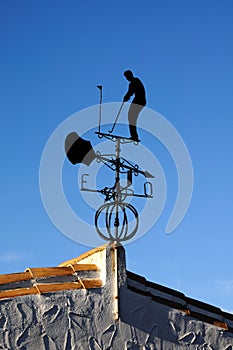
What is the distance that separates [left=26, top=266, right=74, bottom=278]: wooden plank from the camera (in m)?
8.80

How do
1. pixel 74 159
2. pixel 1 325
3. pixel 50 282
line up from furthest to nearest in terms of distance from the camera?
pixel 74 159
pixel 50 282
pixel 1 325

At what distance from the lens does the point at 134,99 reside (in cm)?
989

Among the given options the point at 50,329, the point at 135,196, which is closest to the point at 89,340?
the point at 50,329

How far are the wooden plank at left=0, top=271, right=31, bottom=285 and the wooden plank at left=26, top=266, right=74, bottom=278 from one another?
0.08m

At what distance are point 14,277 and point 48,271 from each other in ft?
1.47

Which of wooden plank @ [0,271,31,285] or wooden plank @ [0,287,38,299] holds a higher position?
wooden plank @ [0,271,31,285]

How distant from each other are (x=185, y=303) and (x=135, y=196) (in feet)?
5.09

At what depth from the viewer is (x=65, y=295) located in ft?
28.7

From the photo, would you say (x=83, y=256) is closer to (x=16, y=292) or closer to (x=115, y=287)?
(x=115, y=287)

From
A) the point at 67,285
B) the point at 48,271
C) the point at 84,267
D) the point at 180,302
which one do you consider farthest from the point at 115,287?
the point at 180,302

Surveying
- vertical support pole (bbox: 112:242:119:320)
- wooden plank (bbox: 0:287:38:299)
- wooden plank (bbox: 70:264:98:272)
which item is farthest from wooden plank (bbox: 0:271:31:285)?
vertical support pole (bbox: 112:242:119:320)

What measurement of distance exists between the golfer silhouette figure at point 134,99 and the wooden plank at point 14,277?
234cm

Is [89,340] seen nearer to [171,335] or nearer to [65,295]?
[65,295]

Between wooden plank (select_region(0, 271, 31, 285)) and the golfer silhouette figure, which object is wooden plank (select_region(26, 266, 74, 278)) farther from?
the golfer silhouette figure
